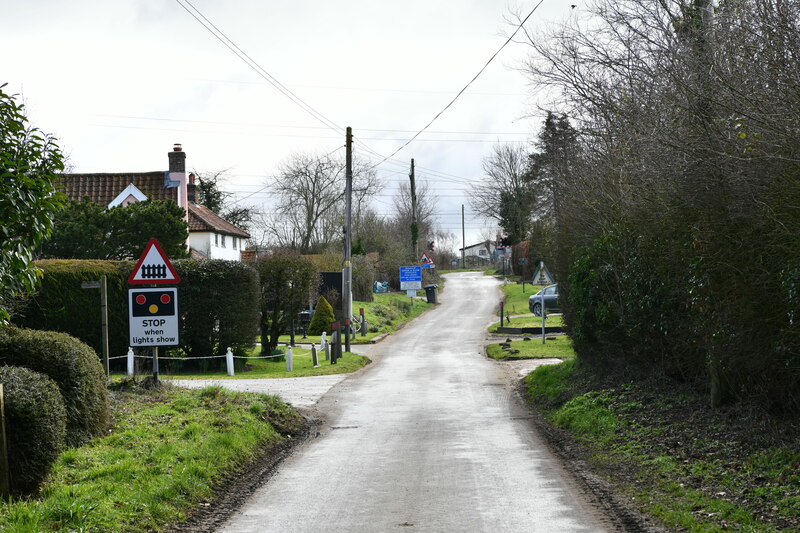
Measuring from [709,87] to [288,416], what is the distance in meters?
8.54

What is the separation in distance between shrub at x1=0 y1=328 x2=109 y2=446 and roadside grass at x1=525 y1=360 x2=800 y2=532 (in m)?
6.05

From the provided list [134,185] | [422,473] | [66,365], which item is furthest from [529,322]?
[66,365]

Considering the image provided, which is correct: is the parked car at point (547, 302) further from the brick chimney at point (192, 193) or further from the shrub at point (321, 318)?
the brick chimney at point (192, 193)

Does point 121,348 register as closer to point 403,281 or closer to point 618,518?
point 618,518

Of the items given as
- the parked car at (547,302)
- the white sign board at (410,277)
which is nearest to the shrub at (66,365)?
the parked car at (547,302)

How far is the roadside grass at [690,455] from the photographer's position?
24.6 ft

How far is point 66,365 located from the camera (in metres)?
9.98

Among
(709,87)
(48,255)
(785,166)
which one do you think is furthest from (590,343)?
(48,255)

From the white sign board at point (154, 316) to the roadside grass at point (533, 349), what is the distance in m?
15.5

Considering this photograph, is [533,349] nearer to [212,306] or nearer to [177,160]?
[212,306]

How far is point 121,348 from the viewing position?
26953 millimetres

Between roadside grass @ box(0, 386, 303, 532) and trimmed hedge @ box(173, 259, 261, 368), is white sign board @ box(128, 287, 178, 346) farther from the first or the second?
trimmed hedge @ box(173, 259, 261, 368)

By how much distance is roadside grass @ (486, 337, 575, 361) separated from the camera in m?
28.7

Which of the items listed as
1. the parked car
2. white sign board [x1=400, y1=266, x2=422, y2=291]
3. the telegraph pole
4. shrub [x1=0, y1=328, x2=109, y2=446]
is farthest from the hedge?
white sign board [x1=400, y1=266, x2=422, y2=291]
